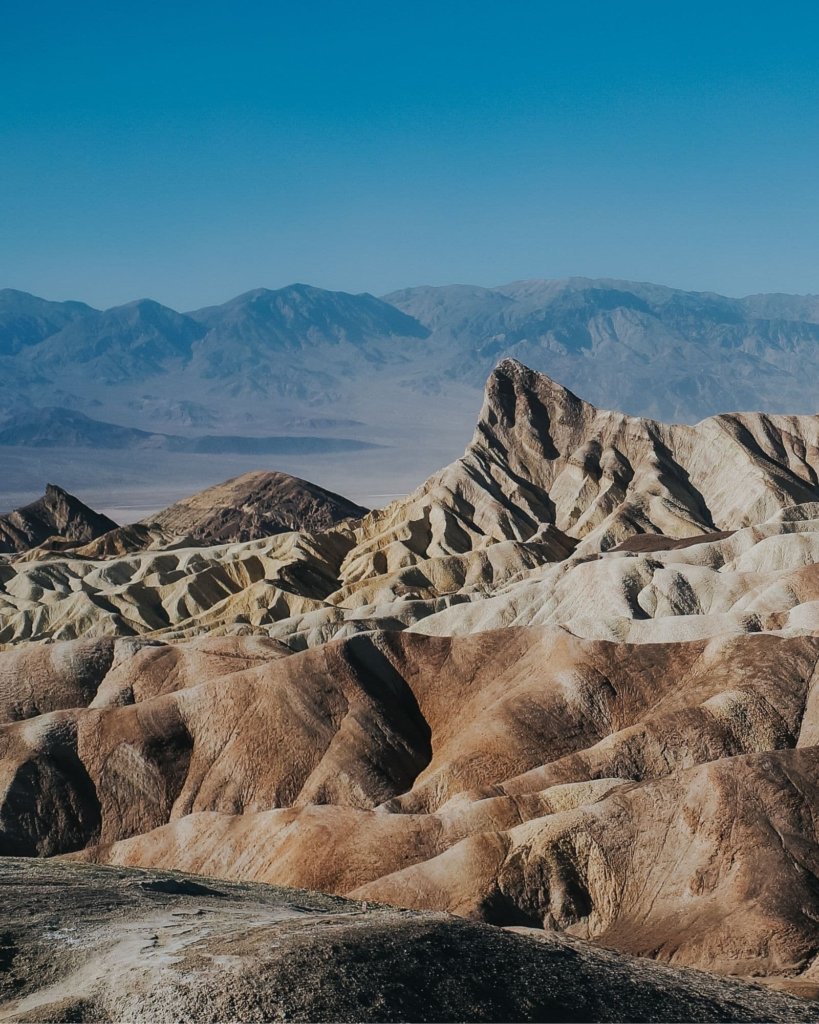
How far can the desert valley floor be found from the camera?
31812mm

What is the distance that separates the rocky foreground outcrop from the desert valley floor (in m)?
0.10

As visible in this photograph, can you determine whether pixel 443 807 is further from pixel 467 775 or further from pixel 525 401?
pixel 525 401

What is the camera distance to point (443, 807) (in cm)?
5328

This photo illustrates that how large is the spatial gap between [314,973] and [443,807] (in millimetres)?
23731

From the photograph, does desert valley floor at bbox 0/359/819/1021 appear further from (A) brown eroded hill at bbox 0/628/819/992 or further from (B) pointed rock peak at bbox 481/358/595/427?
A: (B) pointed rock peak at bbox 481/358/595/427

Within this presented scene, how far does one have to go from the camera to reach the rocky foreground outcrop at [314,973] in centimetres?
2878

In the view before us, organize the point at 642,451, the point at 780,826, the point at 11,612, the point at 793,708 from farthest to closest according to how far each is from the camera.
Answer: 1. the point at 642,451
2. the point at 11,612
3. the point at 793,708
4. the point at 780,826

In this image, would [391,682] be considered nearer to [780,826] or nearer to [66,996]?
[780,826]

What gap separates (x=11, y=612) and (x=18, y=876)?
9105 centimetres

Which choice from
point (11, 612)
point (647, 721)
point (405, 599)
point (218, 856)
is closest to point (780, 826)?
point (647, 721)

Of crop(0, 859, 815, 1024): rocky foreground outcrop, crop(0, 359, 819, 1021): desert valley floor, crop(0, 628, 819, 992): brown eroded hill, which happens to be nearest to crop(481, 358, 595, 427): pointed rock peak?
crop(0, 359, 819, 1021): desert valley floor

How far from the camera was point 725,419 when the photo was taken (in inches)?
6004

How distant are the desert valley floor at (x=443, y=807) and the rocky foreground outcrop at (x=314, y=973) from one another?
0.10 meters

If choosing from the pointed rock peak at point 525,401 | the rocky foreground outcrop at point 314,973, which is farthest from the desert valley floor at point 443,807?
the pointed rock peak at point 525,401
